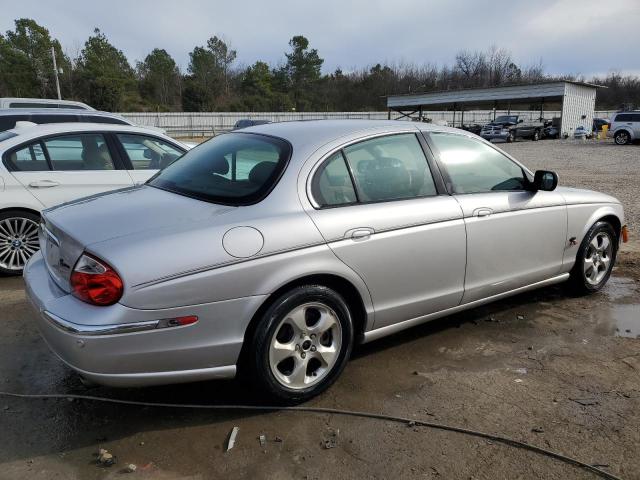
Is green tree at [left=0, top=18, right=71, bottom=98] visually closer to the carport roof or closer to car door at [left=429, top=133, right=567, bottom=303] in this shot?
the carport roof

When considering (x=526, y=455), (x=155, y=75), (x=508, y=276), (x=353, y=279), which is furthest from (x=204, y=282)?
(x=155, y=75)

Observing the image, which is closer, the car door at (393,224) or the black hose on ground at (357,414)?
the black hose on ground at (357,414)

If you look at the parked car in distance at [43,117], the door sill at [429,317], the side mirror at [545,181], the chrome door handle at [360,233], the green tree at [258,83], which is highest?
the green tree at [258,83]

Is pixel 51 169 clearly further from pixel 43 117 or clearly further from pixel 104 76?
pixel 104 76

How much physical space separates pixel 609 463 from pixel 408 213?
1712 millimetres

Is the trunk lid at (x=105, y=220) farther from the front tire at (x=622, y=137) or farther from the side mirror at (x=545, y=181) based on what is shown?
the front tire at (x=622, y=137)

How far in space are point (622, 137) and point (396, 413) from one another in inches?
1230

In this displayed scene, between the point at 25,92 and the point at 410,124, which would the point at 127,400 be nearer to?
the point at 410,124

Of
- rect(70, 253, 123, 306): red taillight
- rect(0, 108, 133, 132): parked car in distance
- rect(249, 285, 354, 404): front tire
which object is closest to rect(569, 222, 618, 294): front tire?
rect(249, 285, 354, 404): front tire

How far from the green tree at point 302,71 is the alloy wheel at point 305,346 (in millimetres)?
72633

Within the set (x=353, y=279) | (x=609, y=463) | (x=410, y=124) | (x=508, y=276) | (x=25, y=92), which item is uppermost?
(x=25, y=92)

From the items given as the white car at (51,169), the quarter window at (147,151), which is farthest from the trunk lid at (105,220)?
the quarter window at (147,151)

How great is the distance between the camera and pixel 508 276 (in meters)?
4.05

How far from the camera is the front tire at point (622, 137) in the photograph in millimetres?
28688
